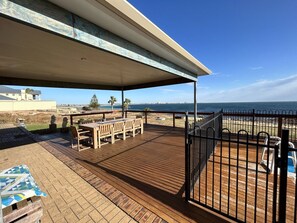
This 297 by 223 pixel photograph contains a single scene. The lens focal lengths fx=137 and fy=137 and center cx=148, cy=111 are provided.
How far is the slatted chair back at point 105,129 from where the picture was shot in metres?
4.68

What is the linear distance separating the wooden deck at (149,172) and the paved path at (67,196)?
1.14ft

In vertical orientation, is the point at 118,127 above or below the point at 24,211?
above

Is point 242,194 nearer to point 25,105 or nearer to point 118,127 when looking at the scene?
point 118,127

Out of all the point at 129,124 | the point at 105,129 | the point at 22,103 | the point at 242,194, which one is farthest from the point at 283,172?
the point at 22,103

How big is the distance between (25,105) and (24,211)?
33643 millimetres

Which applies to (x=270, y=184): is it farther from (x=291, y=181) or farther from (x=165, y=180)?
(x=165, y=180)

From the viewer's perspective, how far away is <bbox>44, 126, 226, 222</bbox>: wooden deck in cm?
184

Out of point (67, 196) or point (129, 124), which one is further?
point (129, 124)

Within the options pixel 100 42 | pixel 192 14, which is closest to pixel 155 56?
pixel 100 42

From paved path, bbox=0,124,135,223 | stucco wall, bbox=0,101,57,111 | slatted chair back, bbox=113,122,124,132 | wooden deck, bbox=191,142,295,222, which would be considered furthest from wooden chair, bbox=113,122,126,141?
stucco wall, bbox=0,101,57,111

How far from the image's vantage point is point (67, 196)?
2.17 meters

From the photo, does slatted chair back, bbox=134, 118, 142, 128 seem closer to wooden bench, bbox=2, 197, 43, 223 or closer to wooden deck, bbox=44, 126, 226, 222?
wooden deck, bbox=44, 126, 226, 222

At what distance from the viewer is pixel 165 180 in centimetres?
258

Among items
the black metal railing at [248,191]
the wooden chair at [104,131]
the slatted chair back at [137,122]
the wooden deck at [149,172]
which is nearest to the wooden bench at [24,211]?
the wooden deck at [149,172]
